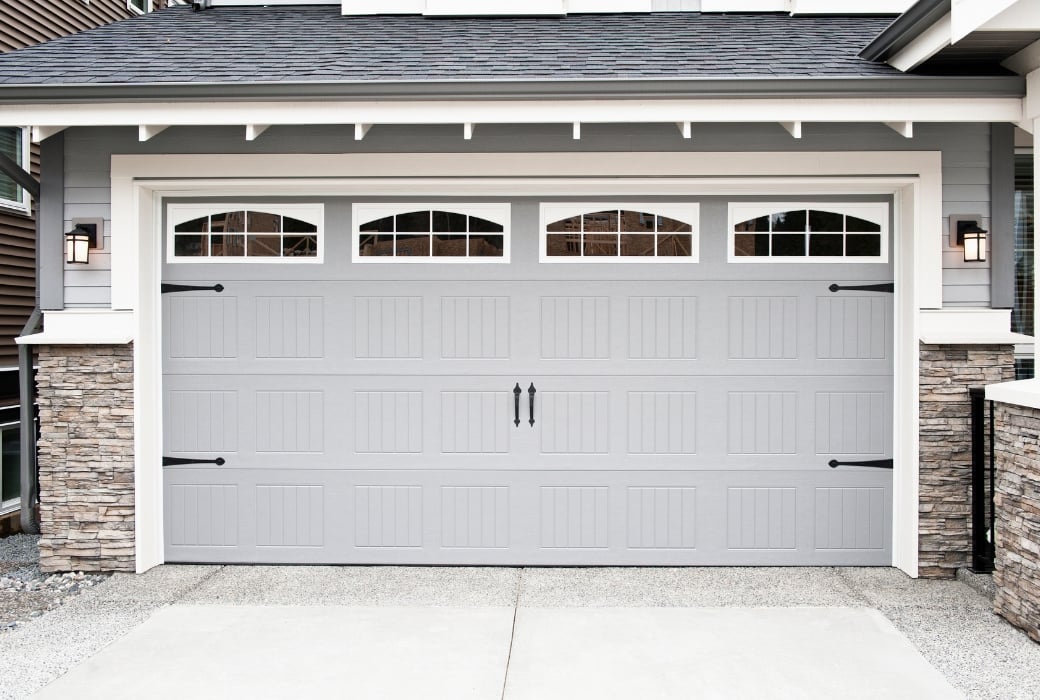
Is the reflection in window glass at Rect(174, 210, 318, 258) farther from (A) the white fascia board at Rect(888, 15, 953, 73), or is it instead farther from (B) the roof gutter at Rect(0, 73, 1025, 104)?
(A) the white fascia board at Rect(888, 15, 953, 73)

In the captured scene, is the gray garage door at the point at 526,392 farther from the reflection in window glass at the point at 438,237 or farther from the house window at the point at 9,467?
the house window at the point at 9,467

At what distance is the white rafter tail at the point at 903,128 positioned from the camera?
162 inches

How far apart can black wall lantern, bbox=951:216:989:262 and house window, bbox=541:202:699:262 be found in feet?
4.87

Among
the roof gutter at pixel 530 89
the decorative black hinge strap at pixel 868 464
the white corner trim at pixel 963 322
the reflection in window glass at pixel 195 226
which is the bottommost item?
the decorative black hinge strap at pixel 868 464

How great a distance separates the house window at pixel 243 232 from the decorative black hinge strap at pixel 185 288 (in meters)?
0.16

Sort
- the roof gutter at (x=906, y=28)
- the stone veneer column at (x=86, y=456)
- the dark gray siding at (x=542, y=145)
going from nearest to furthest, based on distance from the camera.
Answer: the roof gutter at (x=906, y=28)
the dark gray siding at (x=542, y=145)
the stone veneer column at (x=86, y=456)

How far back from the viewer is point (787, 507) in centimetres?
471

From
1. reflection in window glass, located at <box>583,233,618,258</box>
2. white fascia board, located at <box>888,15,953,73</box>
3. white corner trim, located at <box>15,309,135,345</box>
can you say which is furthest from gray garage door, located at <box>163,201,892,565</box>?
white fascia board, located at <box>888,15,953,73</box>

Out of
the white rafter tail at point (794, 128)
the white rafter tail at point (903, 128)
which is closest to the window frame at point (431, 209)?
the white rafter tail at point (794, 128)

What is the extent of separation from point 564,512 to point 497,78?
2550 mm

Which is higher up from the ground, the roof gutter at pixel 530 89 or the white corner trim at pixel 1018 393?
the roof gutter at pixel 530 89

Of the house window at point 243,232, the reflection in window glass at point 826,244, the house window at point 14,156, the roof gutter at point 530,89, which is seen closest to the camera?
the roof gutter at point 530,89

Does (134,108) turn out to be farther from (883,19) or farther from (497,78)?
(883,19)

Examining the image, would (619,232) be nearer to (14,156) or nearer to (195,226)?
(195,226)
